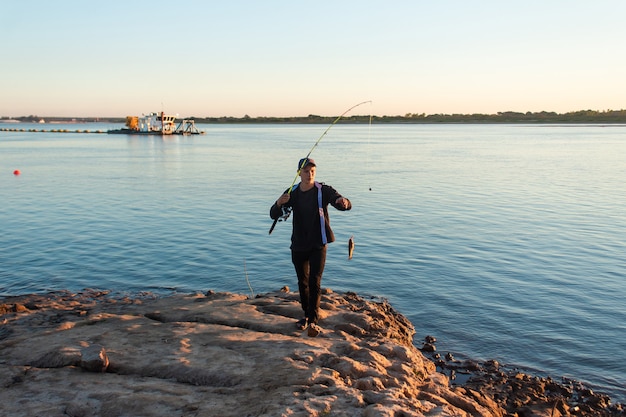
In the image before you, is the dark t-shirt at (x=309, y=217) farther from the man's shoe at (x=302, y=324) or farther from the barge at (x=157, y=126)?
the barge at (x=157, y=126)

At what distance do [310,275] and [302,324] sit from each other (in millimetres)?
745

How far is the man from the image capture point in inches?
297

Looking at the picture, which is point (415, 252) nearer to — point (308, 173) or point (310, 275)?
point (310, 275)

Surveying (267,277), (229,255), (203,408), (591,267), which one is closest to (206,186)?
(229,255)

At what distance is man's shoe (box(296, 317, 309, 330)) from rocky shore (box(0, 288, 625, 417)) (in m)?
0.11

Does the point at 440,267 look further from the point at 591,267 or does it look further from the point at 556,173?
the point at 556,173

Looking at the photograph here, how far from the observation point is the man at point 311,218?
755 centimetres

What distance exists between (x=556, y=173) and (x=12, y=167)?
137 feet

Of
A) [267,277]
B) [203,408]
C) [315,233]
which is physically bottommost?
[267,277]

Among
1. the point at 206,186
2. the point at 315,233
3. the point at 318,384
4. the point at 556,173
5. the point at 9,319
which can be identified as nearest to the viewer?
the point at 318,384

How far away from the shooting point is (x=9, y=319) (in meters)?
9.04

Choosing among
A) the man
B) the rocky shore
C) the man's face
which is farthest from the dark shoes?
the man's face

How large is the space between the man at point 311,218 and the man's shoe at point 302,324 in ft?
0.58

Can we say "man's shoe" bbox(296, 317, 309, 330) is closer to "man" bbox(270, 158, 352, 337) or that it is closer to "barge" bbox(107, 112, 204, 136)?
"man" bbox(270, 158, 352, 337)
